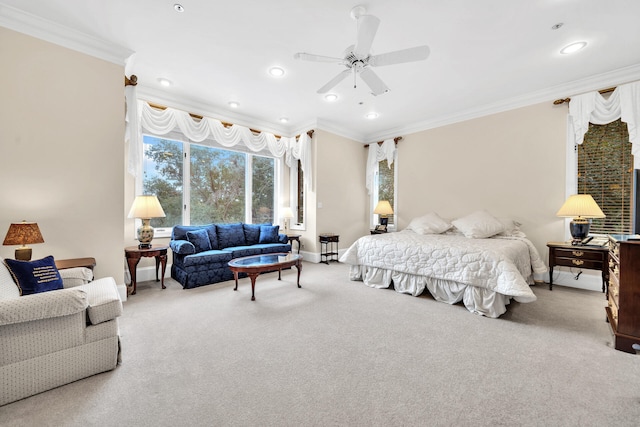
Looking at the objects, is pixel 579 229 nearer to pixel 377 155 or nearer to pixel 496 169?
pixel 496 169

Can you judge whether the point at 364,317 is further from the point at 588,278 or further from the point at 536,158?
the point at 536,158

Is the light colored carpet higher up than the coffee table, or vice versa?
the coffee table

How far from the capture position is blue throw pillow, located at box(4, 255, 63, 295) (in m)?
1.95

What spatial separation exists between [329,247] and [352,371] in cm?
417

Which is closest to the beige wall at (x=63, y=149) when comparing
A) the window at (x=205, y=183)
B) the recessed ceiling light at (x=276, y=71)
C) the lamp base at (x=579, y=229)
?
the window at (x=205, y=183)

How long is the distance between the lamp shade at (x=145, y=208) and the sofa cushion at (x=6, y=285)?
168 cm

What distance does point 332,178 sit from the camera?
595 cm

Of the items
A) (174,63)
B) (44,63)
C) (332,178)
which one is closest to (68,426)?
(44,63)

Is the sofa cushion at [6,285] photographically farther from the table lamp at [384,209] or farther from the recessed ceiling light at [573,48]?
the recessed ceiling light at [573,48]

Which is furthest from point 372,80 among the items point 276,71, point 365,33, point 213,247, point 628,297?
point 213,247

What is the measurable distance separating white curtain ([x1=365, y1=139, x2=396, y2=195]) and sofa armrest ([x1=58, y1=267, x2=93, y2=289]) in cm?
548

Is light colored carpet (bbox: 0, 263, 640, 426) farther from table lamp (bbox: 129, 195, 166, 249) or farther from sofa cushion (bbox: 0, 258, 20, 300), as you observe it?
table lamp (bbox: 129, 195, 166, 249)

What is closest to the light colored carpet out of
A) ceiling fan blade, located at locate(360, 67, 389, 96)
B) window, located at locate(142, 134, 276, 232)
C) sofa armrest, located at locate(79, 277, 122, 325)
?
sofa armrest, located at locate(79, 277, 122, 325)

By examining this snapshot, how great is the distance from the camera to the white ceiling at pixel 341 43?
2.50 m
